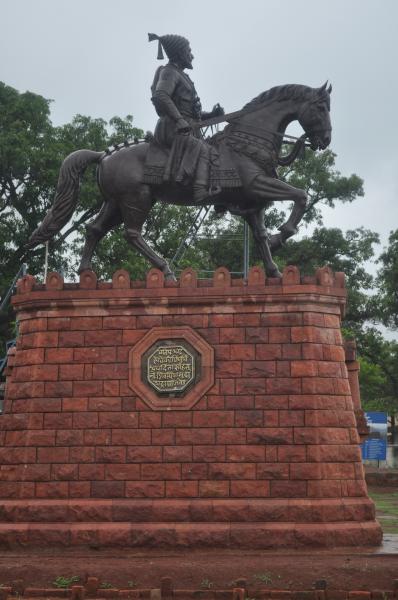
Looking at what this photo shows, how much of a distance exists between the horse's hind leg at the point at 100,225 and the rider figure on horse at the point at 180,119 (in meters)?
1.24

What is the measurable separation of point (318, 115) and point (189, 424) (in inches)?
195

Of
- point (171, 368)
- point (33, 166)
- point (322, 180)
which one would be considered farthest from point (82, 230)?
point (171, 368)

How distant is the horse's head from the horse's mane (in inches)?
3.5

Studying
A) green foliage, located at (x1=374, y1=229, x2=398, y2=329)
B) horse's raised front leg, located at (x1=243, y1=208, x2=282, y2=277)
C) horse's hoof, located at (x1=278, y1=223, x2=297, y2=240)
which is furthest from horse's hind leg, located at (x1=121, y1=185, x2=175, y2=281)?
green foliage, located at (x1=374, y1=229, x2=398, y2=329)

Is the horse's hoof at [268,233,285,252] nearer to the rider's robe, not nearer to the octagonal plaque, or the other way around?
the rider's robe

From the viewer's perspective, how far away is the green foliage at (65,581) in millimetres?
10320

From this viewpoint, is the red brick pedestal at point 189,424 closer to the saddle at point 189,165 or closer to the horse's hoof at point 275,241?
the horse's hoof at point 275,241

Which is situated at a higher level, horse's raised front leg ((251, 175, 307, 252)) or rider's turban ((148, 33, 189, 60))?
rider's turban ((148, 33, 189, 60))

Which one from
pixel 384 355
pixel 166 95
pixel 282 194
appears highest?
pixel 384 355

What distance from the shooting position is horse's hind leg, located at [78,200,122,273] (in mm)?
14523

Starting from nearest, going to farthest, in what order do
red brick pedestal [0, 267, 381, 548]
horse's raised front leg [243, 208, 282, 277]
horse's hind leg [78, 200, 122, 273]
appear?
1. red brick pedestal [0, 267, 381, 548]
2. horse's raised front leg [243, 208, 282, 277]
3. horse's hind leg [78, 200, 122, 273]

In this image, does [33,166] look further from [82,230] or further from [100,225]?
[100,225]

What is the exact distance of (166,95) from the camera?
45.9 ft

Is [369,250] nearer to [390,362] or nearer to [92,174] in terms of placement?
[390,362]
